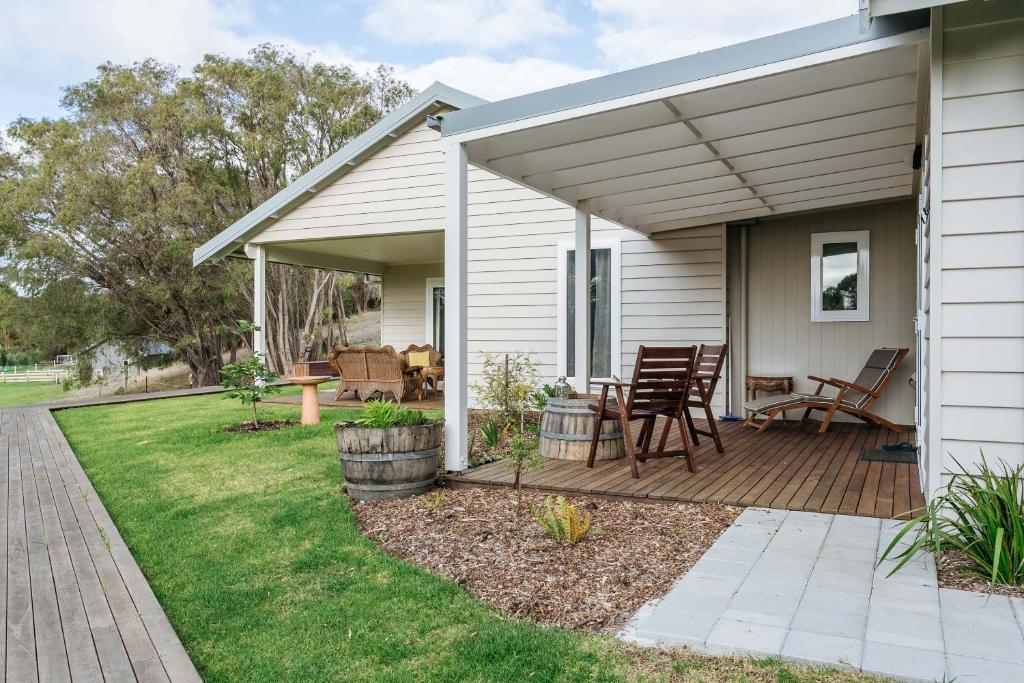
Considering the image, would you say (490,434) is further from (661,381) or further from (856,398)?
(856,398)

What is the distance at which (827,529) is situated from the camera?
354 cm

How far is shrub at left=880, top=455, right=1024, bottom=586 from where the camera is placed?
9.16 ft

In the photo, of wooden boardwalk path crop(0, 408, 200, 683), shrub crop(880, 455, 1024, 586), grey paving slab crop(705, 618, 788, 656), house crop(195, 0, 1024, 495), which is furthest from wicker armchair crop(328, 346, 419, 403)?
grey paving slab crop(705, 618, 788, 656)

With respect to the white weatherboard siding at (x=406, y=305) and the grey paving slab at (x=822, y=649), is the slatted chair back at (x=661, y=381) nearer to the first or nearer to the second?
the grey paving slab at (x=822, y=649)

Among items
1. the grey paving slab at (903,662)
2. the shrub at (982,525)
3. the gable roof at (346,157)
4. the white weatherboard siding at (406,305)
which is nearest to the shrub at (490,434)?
the shrub at (982,525)

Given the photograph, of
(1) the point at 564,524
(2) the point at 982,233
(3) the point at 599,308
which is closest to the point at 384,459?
(1) the point at 564,524

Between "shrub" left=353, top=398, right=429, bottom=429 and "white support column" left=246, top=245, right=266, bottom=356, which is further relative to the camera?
"white support column" left=246, top=245, right=266, bottom=356

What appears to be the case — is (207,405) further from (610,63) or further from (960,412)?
(610,63)

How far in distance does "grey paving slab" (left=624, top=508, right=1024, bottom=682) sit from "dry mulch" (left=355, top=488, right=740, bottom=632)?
17 centimetres

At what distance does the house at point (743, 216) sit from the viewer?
3.12 metres

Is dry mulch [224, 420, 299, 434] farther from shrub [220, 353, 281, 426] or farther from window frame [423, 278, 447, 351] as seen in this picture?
window frame [423, 278, 447, 351]

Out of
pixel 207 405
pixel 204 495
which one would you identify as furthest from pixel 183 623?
pixel 207 405

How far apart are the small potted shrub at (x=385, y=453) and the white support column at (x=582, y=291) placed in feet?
8.57

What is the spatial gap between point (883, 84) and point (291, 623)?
12.8 feet
